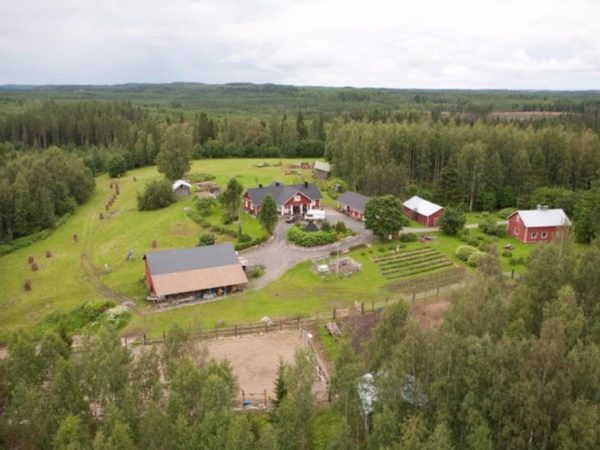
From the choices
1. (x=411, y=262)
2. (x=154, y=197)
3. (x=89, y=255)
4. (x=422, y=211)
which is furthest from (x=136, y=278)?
(x=422, y=211)

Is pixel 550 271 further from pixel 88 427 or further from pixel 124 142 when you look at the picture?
pixel 124 142

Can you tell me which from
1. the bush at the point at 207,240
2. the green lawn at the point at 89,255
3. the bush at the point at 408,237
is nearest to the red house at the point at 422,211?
the bush at the point at 408,237

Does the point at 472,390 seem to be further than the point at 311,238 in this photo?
No

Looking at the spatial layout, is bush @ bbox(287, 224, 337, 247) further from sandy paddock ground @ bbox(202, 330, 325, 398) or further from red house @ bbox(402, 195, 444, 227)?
sandy paddock ground @ bbox(202, 330, 325, 398)

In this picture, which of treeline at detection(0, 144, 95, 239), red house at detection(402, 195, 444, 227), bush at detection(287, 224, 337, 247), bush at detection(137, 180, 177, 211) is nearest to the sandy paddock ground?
bush at detection(287, 224, 337, 247)

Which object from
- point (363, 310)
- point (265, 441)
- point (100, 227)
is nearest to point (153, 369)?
point (265, 441)

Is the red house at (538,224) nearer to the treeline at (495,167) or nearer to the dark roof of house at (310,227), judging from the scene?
the treeline at (495,167)

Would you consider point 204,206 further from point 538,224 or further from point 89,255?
point 538,224
